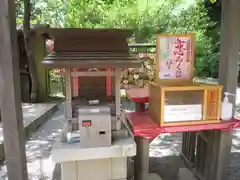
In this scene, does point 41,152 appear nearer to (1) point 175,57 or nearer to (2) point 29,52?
(1) point 175,57

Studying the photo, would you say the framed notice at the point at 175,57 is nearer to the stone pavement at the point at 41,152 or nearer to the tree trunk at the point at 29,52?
the stone pavement at the point at 41,152

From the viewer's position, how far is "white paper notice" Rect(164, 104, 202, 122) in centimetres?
219

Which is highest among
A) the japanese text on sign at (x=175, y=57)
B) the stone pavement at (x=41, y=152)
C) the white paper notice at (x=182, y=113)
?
the japanese text on sign at (x=175, y=57)

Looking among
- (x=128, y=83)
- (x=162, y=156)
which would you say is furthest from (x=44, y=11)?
(x=162, y=156)

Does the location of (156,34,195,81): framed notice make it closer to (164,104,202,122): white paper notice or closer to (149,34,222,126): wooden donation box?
(149,34,222,126): wooden donation box

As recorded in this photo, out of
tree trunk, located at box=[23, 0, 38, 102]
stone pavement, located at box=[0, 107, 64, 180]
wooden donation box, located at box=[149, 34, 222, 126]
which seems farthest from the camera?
tree trunk, located at box=[23, 0, 38, 102]

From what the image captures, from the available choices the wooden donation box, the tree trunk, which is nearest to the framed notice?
the wooden donation box

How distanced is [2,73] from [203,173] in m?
2.36

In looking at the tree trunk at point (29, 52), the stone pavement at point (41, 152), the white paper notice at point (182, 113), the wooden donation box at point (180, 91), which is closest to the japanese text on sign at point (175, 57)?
the wooden donation box at point (180, 91)

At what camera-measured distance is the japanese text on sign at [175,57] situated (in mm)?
2215

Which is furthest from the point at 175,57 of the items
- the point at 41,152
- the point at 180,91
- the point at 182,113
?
the point at 41,152

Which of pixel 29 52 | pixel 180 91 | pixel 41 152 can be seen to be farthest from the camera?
pixel 29 52

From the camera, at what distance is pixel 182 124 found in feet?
7.24

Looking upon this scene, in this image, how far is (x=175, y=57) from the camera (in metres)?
2.24
